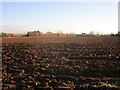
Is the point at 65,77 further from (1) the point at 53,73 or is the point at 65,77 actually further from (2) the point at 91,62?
(2) the point at 91,62

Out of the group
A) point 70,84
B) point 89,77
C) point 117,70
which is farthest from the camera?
point 117,70

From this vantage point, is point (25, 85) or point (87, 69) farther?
point (87, 69)

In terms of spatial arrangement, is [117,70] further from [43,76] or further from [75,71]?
[43,76]

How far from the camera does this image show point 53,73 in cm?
650

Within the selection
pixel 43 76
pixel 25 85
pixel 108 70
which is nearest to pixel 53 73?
pixel 43 76

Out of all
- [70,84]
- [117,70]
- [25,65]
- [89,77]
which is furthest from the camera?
[25,65]

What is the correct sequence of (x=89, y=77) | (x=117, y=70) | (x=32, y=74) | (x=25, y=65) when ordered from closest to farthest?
(x=89, y=77)
(x=32, y=74)
(x=117, y=70)
(x=25, y=65)

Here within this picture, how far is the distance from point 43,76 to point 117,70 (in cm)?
395

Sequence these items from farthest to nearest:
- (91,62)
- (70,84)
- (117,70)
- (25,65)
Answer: (91,62)
(25,65)
(117,70)
(70,84)

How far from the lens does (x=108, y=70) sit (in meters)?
6.89

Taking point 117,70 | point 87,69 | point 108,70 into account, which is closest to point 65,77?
point 87,69

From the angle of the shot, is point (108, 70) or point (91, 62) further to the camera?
point (91, 62)

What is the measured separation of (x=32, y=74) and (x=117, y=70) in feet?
14.7

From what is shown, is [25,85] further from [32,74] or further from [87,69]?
[87,69]
